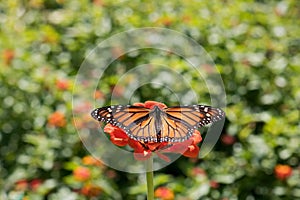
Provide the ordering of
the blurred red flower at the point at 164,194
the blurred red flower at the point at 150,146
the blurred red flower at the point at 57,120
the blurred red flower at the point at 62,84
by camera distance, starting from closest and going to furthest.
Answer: the blurred red flower at the point at 150,146 → the blurred red flower at the point at 164,194 → the blurred red flower at the point at 57,120 → the blurred red flower at the point at 62,84

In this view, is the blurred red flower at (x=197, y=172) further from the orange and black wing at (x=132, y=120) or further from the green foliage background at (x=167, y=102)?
the orange and black wing at (x=132, y=120)

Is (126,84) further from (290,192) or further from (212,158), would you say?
(290,192)

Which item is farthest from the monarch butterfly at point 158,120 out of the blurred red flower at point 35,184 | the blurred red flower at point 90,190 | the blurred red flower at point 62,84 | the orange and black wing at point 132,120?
the blurred red flower at point 62,84

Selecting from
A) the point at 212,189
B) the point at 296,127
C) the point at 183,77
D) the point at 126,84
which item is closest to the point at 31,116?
the point at 126,84

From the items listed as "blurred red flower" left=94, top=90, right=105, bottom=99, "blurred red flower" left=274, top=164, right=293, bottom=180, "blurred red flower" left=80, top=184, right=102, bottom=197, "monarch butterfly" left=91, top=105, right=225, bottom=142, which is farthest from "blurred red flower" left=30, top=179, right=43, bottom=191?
"monarch butterfly" left=91, top=105, right=225, bottom=142

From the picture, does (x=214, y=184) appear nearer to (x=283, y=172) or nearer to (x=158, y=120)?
(x=283, y=172)

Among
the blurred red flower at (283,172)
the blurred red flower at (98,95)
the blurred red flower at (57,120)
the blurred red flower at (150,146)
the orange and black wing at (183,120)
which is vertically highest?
the blurred red flower at (98,95)

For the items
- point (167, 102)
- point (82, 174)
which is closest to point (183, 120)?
point (82, 174)

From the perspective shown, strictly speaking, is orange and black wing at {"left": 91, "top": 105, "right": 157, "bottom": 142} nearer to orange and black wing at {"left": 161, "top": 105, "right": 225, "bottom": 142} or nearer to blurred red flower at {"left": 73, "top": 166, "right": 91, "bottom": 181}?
orange and black wing at {"left": 161, "top": 105, "right": 225, "bottom": 142}
